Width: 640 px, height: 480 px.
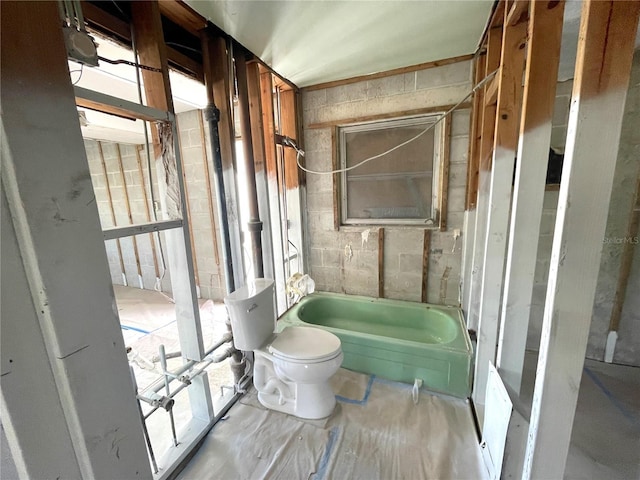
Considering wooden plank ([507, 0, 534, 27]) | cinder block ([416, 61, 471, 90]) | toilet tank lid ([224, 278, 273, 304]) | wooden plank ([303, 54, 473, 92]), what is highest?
wooden plank ([303, 54, 473, 92])

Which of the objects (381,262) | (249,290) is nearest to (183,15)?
(249,290)

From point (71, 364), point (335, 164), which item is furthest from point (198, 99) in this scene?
point (71, 364)

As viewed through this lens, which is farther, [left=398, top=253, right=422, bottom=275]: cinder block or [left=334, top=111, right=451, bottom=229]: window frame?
[left=398, top=253, right=422, bottom=275]: cinder block

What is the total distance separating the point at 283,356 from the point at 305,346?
5.7 inches

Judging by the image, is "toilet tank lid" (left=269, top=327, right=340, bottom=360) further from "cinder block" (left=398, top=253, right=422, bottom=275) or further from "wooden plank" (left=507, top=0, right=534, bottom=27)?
"wooden plank" (left=507, top=0, right=534, bottom=27)

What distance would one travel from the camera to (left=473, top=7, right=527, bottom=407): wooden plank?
1.21 meters

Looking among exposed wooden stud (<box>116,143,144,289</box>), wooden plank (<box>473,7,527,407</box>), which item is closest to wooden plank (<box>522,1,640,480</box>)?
wooden plank (<box>473,7,527,407</box>)

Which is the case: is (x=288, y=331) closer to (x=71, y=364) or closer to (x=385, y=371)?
(x=385, y=371)

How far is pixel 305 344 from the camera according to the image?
5.15 ft

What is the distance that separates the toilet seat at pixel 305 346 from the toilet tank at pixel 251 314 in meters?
0.11

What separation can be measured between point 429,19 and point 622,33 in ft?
3.84

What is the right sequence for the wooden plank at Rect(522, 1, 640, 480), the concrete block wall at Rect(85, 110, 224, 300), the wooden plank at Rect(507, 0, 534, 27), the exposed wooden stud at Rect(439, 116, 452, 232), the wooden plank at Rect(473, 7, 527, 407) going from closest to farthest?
the wooden plank at Rect(522, 1, 640, 480) < the wooden plank at Rect(507, 0, 534, 27) < the wooden plank at Rect(473, 7, 527, 407) < the exposed wooden stud at Rect(439, 116, 452, 232) < the concrete block wall at Rect(85, 110, 224, 300)

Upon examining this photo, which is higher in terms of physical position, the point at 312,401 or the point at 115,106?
the point at 115,106

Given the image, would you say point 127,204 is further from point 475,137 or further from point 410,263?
point 475,137
